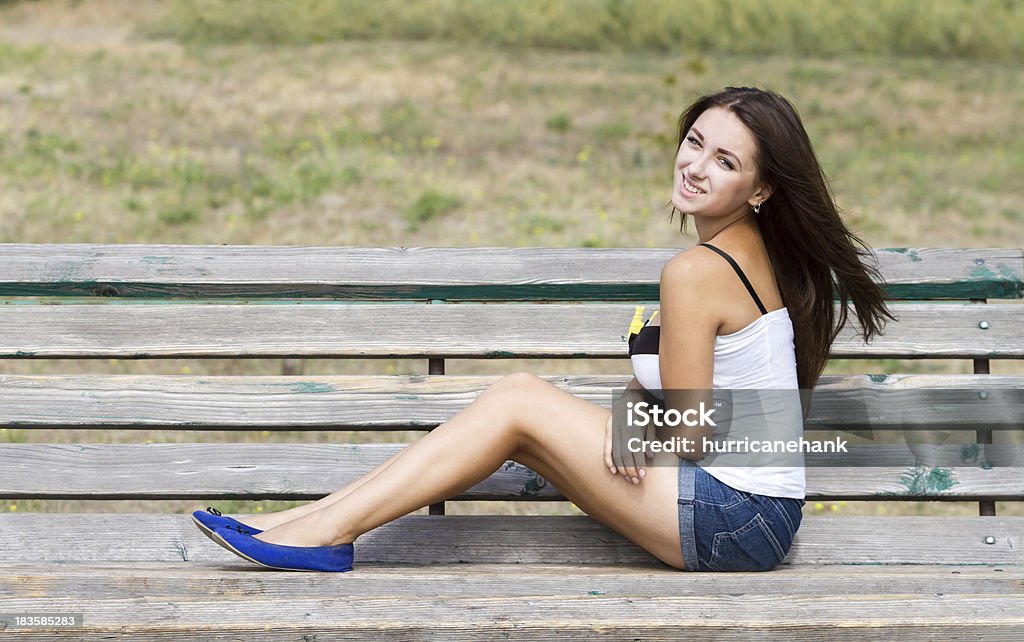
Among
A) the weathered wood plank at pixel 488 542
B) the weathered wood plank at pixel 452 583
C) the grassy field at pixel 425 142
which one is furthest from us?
the grassy field at pixel 425 142

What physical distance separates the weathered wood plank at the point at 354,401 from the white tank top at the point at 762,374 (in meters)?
0.40

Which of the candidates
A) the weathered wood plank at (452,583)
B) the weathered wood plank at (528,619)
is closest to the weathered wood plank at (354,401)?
the weathered wood plank at (452,583)

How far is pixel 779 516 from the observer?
257 centimetres

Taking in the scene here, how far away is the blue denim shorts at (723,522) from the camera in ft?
8.26

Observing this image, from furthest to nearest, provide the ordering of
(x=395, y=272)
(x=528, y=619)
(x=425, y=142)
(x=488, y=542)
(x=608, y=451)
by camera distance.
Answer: (x=425, y=142)
(x=395, y=272)
(x=488, y=542)
(x=608, y=451)
(x=528, y=619)

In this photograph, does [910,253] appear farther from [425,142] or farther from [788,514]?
[425,142]

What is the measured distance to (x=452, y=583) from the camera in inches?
96.0

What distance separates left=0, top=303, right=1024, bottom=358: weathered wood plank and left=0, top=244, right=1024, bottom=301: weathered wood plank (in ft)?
0.22

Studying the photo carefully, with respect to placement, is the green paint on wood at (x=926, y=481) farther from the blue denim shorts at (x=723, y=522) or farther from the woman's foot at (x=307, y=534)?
the woman's foot at (x=307, y=534)

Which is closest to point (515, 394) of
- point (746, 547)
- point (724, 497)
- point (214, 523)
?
point (724, 497)

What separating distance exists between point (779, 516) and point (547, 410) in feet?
1.94

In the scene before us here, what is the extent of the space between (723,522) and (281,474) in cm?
116

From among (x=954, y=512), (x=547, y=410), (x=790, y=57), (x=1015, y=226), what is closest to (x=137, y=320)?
(x=547, y=410)

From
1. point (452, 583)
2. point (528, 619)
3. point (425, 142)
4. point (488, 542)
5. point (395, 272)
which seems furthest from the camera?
point (425, 142)
